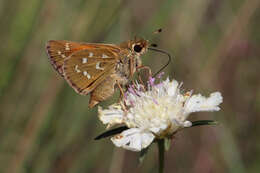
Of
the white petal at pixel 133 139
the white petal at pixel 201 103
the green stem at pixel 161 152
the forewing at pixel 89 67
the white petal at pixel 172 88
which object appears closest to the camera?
the green stem at pixel 161 152

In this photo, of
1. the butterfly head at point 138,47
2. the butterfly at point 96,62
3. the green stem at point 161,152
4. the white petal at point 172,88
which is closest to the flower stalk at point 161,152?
the green stem at point 161,152

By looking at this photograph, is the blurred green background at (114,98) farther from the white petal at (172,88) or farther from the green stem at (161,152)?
the green stem at (161,152)

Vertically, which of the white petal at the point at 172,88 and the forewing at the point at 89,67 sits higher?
the forewing at the point at 89,67

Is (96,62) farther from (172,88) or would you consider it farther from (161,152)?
(161,152)

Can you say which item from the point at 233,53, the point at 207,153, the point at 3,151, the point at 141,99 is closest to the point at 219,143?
the point at 207,153

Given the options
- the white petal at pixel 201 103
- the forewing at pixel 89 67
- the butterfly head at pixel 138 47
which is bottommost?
the white petal at pixel 201 103

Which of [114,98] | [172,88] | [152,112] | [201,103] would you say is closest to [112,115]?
[152,112]
